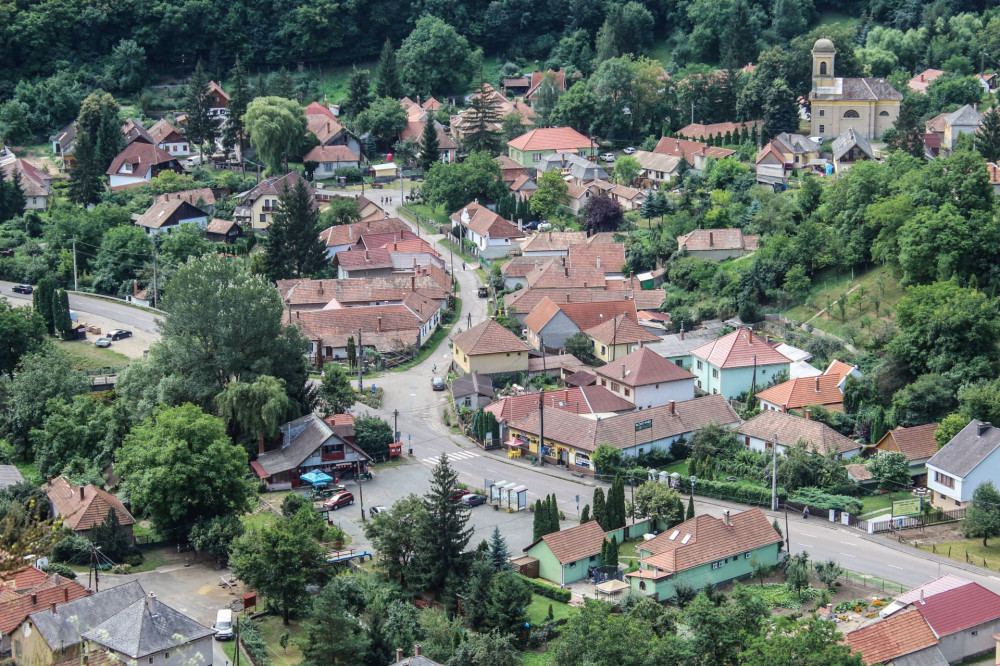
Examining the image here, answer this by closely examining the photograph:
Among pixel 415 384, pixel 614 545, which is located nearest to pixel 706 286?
pixel 415 384

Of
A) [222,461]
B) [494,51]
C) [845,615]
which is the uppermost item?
[494,51]

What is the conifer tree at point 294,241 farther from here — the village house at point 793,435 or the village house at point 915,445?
the village house at point 915,445

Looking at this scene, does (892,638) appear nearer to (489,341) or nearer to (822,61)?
(489,341)

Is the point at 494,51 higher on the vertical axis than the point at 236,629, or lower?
higher

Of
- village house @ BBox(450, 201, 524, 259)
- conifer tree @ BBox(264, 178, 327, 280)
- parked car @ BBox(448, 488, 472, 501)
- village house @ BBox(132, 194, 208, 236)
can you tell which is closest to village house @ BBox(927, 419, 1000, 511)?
parked car @ BBox(448, 488, 472, 501)

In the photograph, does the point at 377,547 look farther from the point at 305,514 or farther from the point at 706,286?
the point at 706,286
